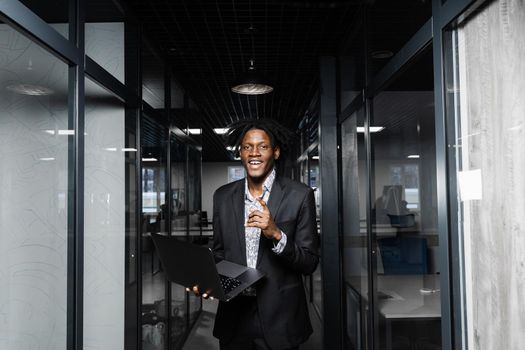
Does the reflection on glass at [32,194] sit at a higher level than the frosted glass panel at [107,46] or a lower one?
lower

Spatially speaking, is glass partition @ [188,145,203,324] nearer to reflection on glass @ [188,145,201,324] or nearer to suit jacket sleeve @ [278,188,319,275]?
reflection on glass @ [188,145,201,324]

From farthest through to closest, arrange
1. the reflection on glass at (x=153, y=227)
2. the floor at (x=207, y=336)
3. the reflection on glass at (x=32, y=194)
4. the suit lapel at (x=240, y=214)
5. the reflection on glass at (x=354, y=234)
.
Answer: the floor at (x=207, y=336), the reflection on glass at (x=153, y=227), the reflection on glass at (x=354, y=234), the suit lapel at (x=240, y=214), the reflection on glass at (x=32, y=194)

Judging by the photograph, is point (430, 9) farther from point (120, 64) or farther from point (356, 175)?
point (120, 64)

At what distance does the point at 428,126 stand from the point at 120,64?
179cm

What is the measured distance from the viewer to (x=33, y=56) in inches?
61.6

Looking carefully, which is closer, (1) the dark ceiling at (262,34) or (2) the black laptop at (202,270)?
(2) the black laptop at (202,270)

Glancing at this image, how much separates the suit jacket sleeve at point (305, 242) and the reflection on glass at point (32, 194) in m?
0.86

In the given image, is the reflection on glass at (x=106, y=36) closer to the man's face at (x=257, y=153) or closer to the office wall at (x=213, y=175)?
the man's face at (x=257, y=153)

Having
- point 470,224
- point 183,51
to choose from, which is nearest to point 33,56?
point 470,224

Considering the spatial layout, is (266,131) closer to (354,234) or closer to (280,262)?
(280,262)

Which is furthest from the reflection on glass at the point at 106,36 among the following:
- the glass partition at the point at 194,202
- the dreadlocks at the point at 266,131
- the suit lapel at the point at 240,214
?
the glass partition at the point at 194,202

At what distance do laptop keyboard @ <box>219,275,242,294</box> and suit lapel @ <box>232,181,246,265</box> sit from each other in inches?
8.9

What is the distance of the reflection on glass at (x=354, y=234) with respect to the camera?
283 centimetres

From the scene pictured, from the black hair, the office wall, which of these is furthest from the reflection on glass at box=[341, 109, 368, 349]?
the office wall
